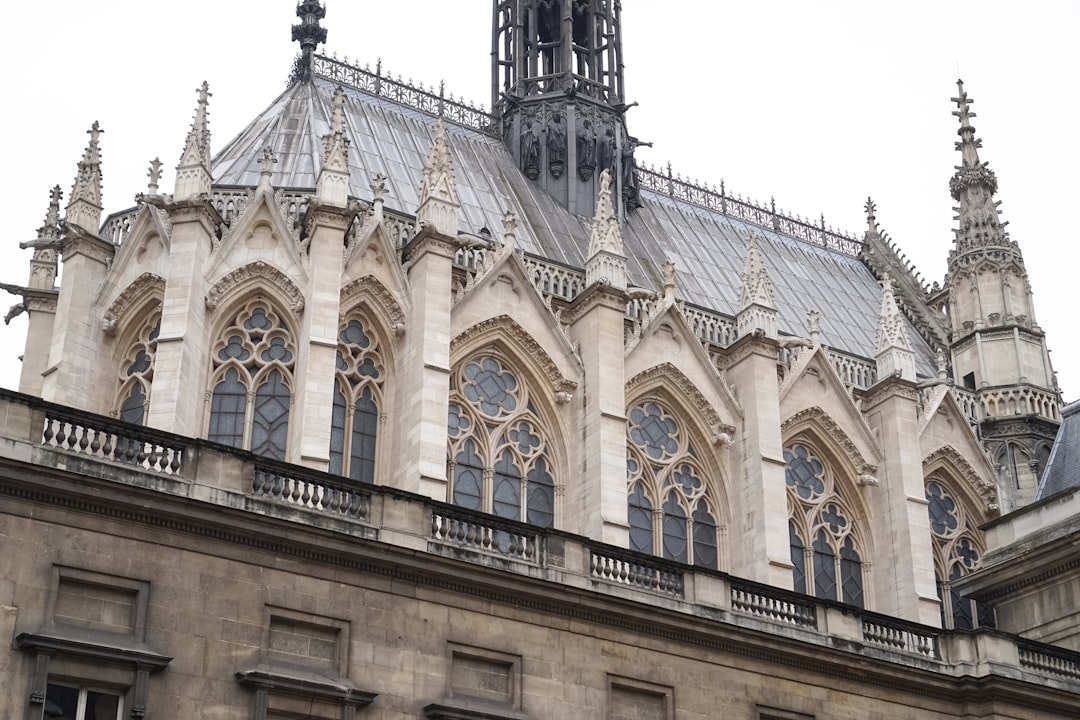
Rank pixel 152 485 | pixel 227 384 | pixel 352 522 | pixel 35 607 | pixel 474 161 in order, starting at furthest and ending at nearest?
pixel 474 161, pixel 227 384, pixel 352 522, pixel 152 485, pixel 35 607

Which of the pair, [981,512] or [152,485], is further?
[981,512]

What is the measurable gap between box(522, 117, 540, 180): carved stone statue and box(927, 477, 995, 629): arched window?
552 inches

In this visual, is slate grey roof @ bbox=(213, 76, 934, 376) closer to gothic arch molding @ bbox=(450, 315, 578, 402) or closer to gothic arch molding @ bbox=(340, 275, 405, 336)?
gothic arch molding @ bbox=(340, 275, 405, 336)

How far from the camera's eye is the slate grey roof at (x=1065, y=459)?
37906 mm

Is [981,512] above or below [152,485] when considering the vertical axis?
above

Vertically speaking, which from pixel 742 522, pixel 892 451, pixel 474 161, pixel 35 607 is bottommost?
pixel 35 607

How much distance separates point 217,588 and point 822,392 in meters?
22.2

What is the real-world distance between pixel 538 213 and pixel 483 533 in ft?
66.9

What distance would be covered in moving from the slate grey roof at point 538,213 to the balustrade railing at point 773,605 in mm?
14556

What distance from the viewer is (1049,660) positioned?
29562mm

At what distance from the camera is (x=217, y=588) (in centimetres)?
2100

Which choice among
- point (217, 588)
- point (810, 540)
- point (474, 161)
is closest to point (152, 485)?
point (217, 588)

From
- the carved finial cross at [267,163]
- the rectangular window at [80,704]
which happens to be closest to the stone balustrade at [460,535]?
the rectangular window at [80,704]

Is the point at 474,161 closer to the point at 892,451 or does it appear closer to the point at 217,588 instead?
the point at 892,451
